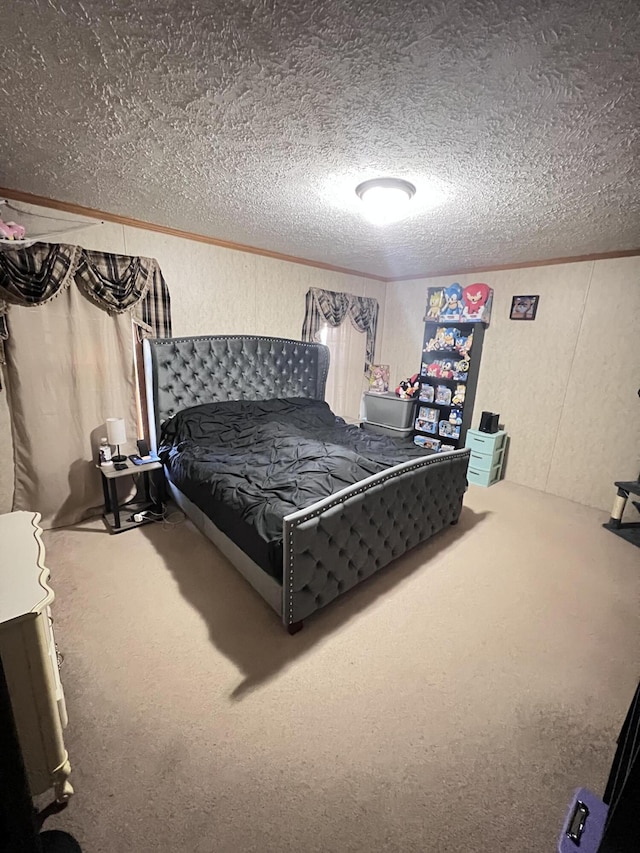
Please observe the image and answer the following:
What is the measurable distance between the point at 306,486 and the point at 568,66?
2.05m

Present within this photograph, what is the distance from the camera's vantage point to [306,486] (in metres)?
2.19

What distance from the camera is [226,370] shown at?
12.4 ft

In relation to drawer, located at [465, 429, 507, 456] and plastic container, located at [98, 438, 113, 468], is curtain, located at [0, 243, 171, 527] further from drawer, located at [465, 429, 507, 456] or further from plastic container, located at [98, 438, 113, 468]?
drawer, located at [465, 429, 507, 456]

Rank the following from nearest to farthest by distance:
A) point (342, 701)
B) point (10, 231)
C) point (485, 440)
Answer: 1. point (342, 701)
2. point (10, 231)
3. point (485, 440)

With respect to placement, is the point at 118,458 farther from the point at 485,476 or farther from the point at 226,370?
the point at 485,476

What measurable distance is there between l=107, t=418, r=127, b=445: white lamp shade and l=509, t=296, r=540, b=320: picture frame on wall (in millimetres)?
4165

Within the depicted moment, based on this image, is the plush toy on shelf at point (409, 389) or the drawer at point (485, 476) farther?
the plush toy on shelf at point (409, 389)

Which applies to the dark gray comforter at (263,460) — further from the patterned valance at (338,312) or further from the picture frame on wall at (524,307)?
the picture frame on wall at (524,307)

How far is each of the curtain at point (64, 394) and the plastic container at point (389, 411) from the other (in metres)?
2.99

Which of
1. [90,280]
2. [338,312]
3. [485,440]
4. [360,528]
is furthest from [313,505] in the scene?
[338,312]

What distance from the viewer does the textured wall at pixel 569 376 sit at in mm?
3342

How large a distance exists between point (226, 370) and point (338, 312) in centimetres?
176

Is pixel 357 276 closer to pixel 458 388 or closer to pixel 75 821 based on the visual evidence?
pixel 458 388

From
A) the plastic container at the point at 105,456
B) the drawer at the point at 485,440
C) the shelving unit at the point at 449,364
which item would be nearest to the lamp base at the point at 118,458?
the plastic container at the point at 105,456
